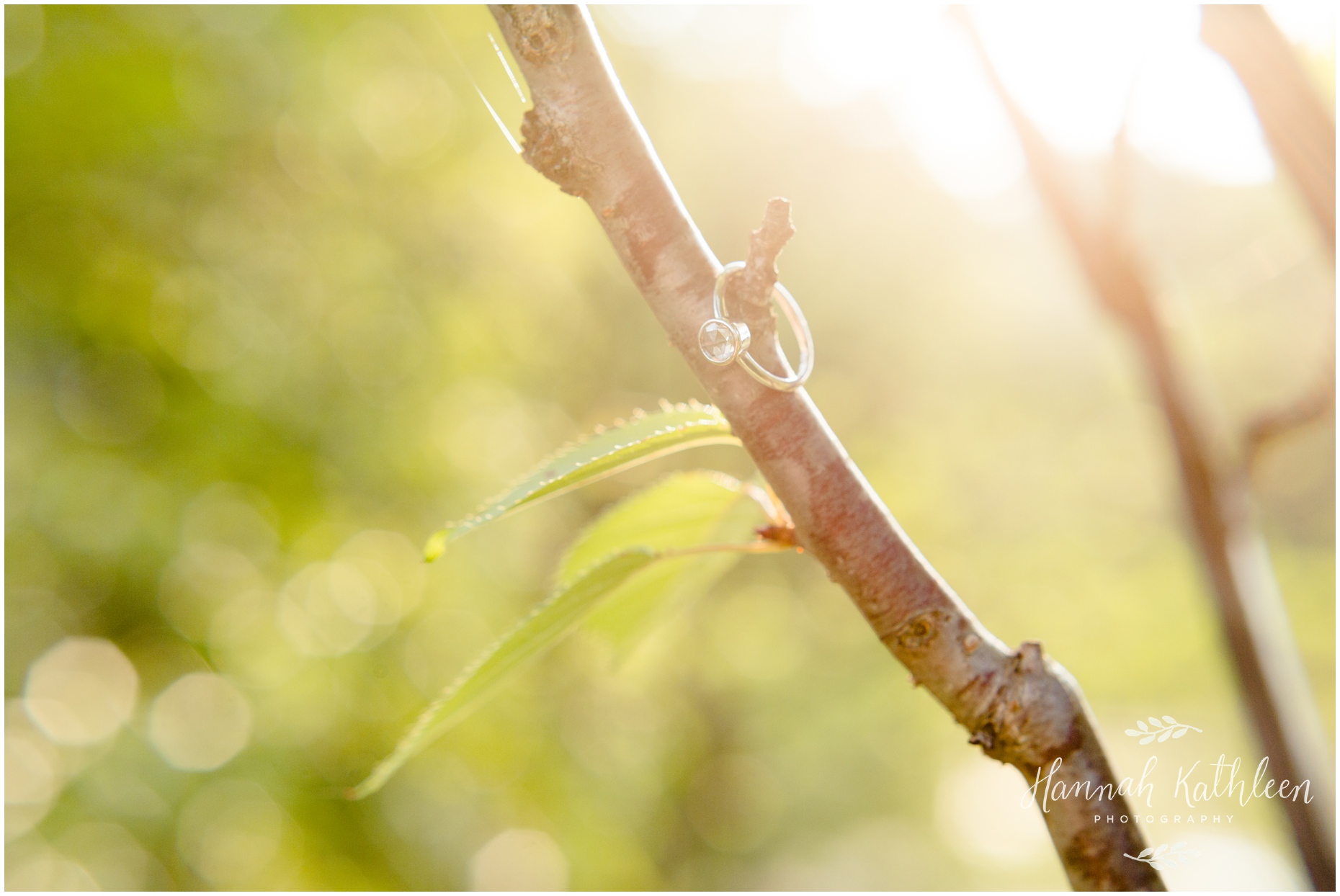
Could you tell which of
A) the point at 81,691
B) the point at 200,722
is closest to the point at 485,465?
the point at 200,722

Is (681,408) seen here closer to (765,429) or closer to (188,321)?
(765,429)

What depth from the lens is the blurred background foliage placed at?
1288mm

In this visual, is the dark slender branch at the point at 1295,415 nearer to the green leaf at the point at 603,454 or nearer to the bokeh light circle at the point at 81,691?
the green leaf at the point at 603,454

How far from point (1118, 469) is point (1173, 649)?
46 cm

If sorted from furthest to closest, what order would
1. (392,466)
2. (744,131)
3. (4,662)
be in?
1. (744,131)
2. (392,466)
3. (4,662)

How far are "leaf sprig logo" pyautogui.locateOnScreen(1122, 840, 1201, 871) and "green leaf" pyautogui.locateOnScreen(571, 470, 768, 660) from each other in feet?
0.55

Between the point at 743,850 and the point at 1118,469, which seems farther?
the point at 743,850

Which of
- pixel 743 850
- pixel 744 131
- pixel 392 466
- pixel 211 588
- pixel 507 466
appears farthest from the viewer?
pixel 743 850

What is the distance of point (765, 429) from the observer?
0.20 m

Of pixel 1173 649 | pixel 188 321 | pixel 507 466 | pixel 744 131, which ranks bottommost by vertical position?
pixel 188 321

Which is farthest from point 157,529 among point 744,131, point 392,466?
point 744,131

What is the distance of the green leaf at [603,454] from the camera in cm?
20

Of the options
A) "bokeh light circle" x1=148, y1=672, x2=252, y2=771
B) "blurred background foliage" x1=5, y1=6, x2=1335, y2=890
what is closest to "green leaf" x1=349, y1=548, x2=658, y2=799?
"blurred background foliage" x1=5, y1=6, x2=1335, y2=890

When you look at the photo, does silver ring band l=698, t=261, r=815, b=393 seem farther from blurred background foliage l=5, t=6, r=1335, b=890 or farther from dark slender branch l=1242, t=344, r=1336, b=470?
blurred background foliage l=5, t=6, r=1335, b=890
